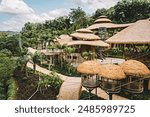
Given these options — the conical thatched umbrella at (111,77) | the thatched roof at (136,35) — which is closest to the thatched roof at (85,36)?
the thatched roof at (136,35)

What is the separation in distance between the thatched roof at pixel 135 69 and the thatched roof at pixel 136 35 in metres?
1.50

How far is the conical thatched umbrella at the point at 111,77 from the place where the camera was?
11.2 meters

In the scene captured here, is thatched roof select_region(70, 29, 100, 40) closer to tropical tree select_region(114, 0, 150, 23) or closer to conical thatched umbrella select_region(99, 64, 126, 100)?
tropical tree select_region(114, 0, 150, 23)

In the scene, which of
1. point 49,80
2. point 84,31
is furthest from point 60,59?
point 49,80

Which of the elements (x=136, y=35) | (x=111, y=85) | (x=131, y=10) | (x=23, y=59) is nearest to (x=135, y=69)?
(x=111, y=85)

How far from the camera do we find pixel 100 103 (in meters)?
6.99

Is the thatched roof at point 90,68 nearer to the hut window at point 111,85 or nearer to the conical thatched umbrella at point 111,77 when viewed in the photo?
the conical thatched umbrella at point 111,77

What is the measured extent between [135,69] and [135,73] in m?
0.18

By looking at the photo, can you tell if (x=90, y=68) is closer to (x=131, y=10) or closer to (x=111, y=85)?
(x=111, y=85)

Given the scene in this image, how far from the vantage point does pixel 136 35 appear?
1337 centimetres

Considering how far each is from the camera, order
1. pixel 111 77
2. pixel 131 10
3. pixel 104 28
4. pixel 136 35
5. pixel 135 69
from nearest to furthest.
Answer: pixel 111 77 → pixel 135 69 → pixel 136 35 → pixel 104 28 → pixel 131 10

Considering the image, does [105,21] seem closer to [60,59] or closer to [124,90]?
[60,59]

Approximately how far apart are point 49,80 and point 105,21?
13282 millimetres

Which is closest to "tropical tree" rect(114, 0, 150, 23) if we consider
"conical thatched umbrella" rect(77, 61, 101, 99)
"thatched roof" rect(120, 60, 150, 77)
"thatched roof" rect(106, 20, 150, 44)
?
"thatched roof" rect(106, 20, 150, 44)
